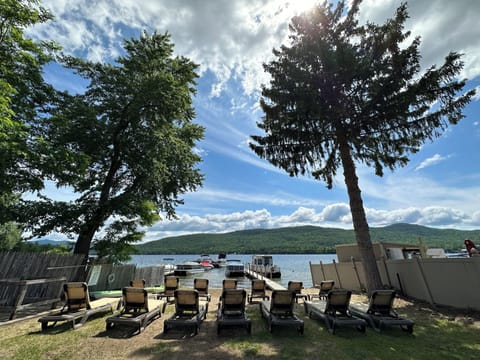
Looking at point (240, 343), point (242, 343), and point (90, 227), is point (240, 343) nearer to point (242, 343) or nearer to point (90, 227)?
point (242, 343)

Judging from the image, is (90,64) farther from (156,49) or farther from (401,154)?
(401,154)

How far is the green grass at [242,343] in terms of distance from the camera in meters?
4.44

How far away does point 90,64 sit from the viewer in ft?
47.1

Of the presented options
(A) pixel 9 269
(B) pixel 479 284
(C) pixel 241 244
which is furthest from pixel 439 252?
(C) pixel 241 244

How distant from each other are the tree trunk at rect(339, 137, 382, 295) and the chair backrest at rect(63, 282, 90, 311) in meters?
9.65

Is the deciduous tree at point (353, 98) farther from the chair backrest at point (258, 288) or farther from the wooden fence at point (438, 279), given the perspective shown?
the chair backrest at point (258, 288)

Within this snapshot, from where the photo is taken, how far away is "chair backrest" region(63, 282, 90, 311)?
20.7 feet

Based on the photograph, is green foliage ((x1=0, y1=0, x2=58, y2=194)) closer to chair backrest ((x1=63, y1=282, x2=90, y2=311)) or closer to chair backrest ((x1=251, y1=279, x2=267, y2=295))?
chair backrest ((x1=63, y1=282, x2=90, y2=311))

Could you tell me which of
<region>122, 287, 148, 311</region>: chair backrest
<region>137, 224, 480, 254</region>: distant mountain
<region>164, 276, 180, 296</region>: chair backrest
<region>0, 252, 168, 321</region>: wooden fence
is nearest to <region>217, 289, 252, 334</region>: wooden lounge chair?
<region>122, 287, 148, 311</region>: chair backrest

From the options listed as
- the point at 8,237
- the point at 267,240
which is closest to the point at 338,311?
the point at 8,237

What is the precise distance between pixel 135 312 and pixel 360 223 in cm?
862

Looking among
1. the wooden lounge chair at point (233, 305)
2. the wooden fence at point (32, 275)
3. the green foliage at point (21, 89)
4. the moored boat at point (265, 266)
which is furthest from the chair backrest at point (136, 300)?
the moored boat at point (265, 266)

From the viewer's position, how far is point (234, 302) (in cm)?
637

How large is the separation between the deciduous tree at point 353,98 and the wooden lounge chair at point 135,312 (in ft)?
26.0
